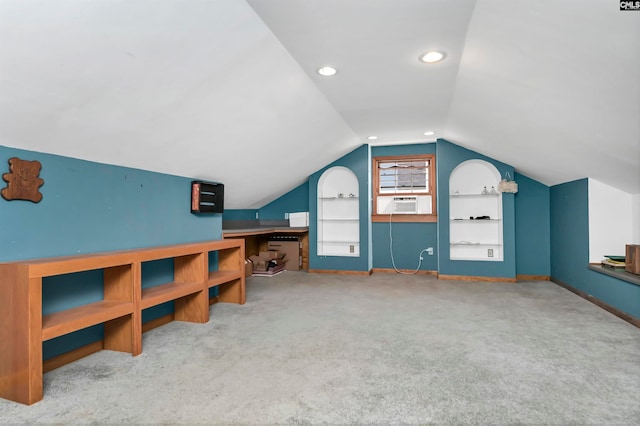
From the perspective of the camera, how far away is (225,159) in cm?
367

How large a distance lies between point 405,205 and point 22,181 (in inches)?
194

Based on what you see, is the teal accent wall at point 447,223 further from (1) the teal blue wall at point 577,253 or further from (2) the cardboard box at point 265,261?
(2) the cardboard box at point 265,261

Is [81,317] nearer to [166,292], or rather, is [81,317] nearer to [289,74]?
[166,292]

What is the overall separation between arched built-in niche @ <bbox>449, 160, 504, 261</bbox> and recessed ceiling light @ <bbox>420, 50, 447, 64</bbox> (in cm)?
297

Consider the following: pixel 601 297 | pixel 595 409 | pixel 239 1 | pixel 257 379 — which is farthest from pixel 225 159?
pixel 601 297

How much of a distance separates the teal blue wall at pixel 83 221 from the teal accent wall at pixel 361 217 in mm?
2990

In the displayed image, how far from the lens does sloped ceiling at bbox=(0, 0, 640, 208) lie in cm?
167

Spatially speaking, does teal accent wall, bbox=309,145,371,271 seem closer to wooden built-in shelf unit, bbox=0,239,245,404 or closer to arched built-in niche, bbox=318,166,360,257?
arched built-in niche, bbox=318,166,360,257

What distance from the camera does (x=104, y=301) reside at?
8.31 ft

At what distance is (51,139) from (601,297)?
510cm

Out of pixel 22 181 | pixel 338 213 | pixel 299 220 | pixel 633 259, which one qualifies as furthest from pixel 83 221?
pixel 633 259

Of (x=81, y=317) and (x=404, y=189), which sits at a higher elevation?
(x=404, y=189)

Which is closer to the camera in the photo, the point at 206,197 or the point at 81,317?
the point at 81,317

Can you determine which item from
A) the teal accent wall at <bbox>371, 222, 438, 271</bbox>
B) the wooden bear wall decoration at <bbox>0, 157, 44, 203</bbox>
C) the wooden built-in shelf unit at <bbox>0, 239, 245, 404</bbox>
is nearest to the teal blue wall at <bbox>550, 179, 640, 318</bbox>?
the teal accent wall at <bbox>371, 222, 438, 271</bbox>
